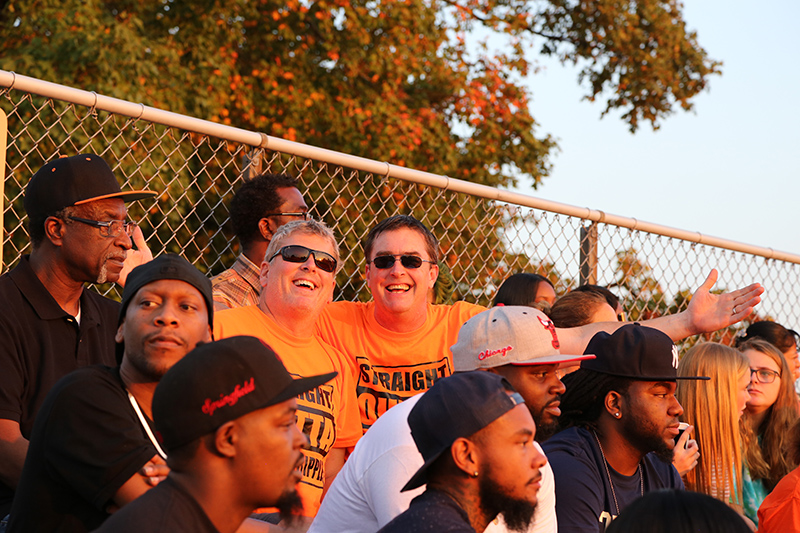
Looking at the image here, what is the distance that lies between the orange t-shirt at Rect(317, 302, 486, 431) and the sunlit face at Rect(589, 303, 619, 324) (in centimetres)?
99

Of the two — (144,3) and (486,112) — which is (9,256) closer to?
(144,3)

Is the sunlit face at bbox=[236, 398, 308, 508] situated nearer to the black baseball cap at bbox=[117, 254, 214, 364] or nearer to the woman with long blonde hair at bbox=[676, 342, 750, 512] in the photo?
the black baseball cap at bbox=[117, 254, 214, 364]

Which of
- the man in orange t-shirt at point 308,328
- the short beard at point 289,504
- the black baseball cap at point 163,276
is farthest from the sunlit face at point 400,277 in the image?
the short beard at point 289,504

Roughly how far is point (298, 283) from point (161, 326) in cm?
119

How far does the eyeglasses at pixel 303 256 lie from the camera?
419cm

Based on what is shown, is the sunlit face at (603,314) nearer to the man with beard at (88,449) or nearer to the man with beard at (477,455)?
the man with beard at (477,455)

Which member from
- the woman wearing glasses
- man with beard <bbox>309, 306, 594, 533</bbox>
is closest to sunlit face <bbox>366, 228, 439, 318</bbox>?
man with beard <bbox>309, 306, 594, 533</bbox>

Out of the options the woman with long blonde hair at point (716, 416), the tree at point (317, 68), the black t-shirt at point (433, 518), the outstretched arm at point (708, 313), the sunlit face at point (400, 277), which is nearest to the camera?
the black t-shirt at point (433, 518)

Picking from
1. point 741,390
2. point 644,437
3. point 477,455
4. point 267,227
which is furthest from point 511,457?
point 741,390

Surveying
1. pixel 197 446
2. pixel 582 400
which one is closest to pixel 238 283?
pixel 582 400

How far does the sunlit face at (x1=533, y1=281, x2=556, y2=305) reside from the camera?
557 centimetres

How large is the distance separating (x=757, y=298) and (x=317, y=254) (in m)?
2.52

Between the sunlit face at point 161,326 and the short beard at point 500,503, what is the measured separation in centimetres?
111

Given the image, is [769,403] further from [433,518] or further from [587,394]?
[433,518]
